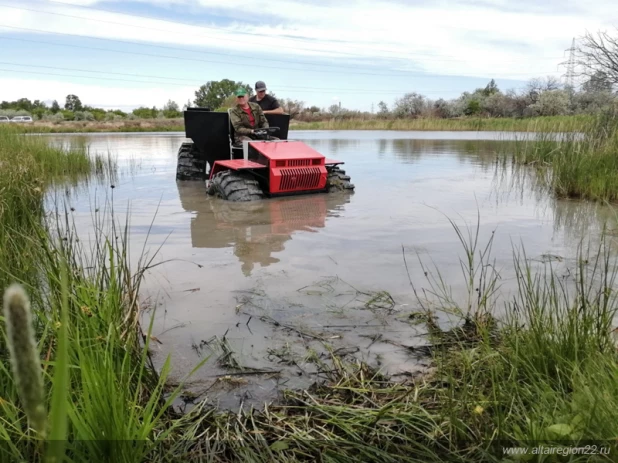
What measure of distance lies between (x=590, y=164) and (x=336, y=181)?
3.88m

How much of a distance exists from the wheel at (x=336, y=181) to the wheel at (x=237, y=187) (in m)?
1.26

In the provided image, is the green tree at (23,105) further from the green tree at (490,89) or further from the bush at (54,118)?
the green tree at (490,89)

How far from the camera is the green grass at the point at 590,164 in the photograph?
741 centimetres

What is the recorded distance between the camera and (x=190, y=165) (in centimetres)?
1055

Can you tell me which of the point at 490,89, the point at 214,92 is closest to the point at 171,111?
the point at 214,92

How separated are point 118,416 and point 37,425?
1253 millimetres

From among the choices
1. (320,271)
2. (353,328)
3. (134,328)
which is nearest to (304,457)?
(134,328)

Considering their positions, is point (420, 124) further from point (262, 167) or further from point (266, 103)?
point (262, 167)

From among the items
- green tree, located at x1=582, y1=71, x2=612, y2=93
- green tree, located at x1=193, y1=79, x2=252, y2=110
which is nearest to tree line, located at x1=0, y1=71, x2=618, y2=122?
green tree, located at x1=193, y1=79, x2=252, y2=110

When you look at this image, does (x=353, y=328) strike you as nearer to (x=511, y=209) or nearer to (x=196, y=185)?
(x=511, y=209)

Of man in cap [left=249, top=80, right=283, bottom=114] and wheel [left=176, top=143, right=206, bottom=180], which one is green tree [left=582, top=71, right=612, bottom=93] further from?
wheel [left=176, top=143, right=206, bottom=180]

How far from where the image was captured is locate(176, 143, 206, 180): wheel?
10562 mm

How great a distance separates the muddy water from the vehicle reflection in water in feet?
0.08

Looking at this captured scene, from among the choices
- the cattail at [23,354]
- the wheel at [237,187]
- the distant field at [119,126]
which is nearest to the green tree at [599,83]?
the wheel at [237,187]
